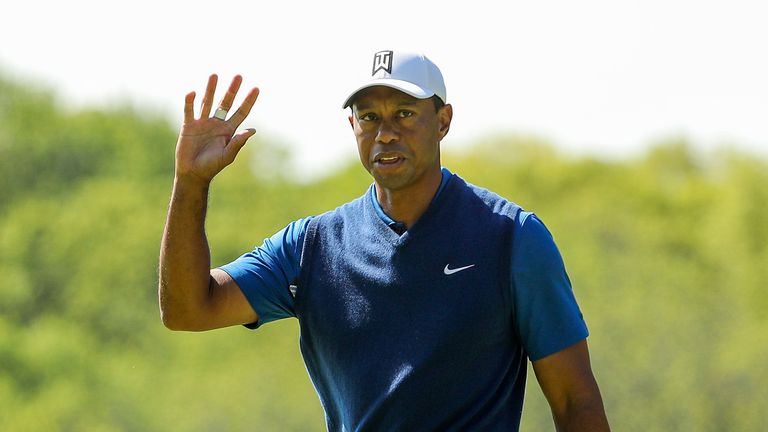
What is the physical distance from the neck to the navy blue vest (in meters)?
0.04

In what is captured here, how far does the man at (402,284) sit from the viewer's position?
381cm

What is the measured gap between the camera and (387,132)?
12.9 feet

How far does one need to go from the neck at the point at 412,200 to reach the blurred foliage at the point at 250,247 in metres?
24.5

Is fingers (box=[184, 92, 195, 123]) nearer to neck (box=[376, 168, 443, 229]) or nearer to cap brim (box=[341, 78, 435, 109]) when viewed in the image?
cap brim (box=[341, 78, 435, 109])

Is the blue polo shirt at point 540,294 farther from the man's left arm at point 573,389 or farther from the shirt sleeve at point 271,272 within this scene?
the shirt sleeve at point 271,272

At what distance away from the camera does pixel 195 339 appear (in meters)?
34.2

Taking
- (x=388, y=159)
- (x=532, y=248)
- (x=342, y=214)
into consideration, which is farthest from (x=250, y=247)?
(x=532, y=248)

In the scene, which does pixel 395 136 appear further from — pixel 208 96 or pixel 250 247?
pixel 250 247

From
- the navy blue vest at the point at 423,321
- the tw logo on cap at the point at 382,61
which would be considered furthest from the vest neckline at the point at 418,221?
the tw logo on cap at the point at 382,61

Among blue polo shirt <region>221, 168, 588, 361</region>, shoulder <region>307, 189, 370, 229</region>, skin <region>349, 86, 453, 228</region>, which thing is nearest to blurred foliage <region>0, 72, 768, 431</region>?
shoulder <region>307, 189, 370, 229</region>

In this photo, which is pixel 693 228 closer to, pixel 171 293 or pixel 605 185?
pixel 605 185

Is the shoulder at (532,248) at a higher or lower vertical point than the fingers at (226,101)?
lower

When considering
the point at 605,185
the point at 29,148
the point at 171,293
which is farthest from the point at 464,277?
the point at 29,148

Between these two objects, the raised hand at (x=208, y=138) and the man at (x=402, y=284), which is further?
the raised hand at (x=208, y=138)
